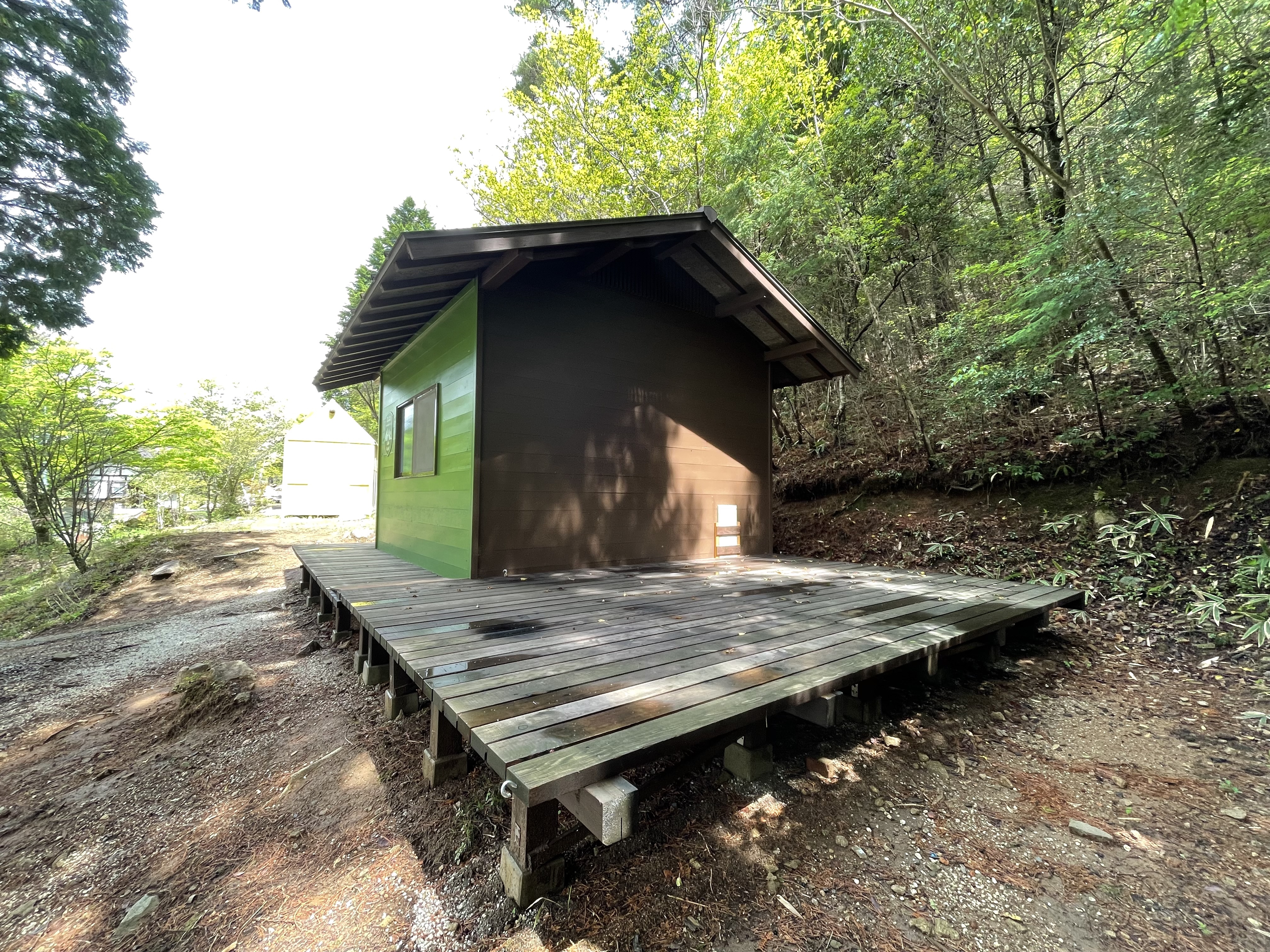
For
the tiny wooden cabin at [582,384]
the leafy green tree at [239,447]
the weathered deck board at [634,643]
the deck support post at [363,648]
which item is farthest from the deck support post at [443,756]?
the leafy green tree at [239,447]

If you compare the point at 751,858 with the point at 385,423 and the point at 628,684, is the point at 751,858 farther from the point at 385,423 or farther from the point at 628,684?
the point at 385,423

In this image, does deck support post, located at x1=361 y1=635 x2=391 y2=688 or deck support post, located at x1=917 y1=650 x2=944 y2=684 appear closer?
deck support post, located at x1=917 y1=650 x2=944 y2=684

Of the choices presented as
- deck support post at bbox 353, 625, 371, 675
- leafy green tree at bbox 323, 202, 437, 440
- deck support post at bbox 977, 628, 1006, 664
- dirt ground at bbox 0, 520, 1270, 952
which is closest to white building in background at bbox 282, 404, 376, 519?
leafy green tree at bbox 323, 202, 437, 440

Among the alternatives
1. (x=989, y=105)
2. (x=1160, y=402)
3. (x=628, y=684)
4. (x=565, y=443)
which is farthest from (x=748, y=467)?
(x=989, y=105)

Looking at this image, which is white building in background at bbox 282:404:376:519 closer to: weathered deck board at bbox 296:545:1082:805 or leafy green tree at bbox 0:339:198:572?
leafy green tree at bbox 0:339:198:572

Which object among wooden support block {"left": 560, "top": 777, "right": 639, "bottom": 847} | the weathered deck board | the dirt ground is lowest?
the dirt ground

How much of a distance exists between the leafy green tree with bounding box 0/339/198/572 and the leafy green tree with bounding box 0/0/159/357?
4.43 feet

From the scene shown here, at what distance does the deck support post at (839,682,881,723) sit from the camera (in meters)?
2.58

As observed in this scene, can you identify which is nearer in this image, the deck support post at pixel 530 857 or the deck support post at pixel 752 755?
the deck support post at pixel 530 857

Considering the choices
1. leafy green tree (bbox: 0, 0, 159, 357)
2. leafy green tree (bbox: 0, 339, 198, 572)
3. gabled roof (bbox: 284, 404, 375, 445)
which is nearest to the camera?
leafy green tree (bbox: 0, 0, 159, 357)

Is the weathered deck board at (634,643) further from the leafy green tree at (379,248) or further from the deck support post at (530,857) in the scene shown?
the leafy green tree at (379,248)

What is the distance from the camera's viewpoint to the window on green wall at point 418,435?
198 inches

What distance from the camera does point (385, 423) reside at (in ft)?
23.6

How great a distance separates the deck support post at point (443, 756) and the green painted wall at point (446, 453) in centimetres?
201
